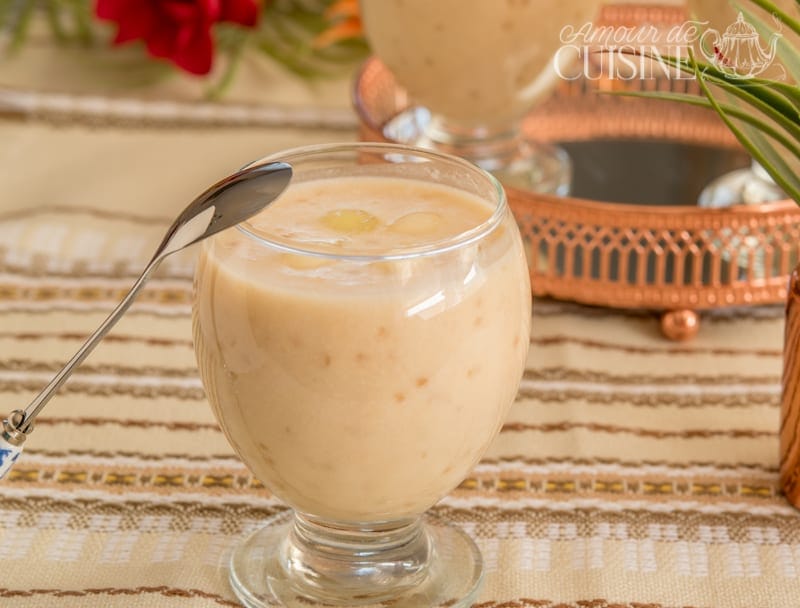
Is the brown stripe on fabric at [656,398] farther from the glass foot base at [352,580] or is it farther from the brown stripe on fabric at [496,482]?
the glass foot base at [352,580]

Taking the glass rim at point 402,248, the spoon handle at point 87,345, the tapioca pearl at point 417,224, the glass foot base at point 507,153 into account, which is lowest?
the glass foot base at point 507,153

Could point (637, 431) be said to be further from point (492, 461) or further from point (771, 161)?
point (771, 161)

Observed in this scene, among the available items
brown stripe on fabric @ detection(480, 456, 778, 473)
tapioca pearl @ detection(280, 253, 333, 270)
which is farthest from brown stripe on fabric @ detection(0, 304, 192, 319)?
tapioca pearl @ detection(280, 253, 333, 270)

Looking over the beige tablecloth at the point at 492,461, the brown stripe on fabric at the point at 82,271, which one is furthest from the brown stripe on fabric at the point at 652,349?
the brown stripe on fabric at the point at 82,271

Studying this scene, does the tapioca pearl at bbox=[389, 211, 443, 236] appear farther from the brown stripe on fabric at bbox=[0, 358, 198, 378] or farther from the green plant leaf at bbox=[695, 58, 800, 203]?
the brown stripe on fabric at bbox=[0, 358, 198, 378]

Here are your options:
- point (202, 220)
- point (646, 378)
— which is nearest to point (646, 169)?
point (646, 378)

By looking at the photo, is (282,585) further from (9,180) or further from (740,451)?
(9,180)

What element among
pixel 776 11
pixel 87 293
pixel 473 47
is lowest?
pixel 87 293
